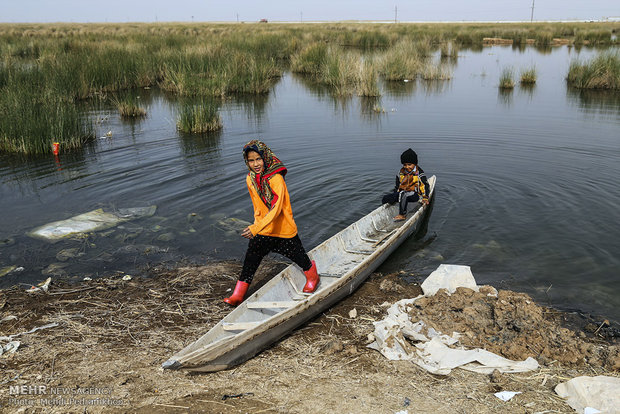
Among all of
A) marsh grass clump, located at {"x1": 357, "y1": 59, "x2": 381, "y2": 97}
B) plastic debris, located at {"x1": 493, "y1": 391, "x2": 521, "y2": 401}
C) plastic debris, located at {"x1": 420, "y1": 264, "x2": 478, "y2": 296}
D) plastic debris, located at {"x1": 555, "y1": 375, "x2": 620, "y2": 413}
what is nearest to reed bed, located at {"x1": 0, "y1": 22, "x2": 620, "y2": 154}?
marsh grass clump, located at {"x1": 357, "y1": 59, "x2": 381, "y2": 97}

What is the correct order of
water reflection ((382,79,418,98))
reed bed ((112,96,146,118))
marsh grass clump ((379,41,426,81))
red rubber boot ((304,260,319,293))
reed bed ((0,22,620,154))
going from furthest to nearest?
1. marsh grass clump ((379,41,426,81))
2. water reflection ((382,79,418,98))
3. reed bed ((112,96,146,118))
4. reed bed ((0,22,620,154))
5. red rubber boot ((304,260,319,293))

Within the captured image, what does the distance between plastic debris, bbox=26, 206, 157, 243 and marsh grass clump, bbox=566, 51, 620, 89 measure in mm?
19487

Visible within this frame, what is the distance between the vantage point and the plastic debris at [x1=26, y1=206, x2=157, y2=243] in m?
7.61

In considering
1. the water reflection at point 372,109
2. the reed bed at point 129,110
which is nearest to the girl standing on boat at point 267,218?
the water reflection at point 372,109

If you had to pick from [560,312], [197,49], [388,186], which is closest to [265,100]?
[197,49]

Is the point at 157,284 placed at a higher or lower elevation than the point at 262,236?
lower

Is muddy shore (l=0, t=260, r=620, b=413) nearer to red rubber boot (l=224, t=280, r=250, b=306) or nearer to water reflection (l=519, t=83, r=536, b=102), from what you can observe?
red rubber boot (l=224, t=280, r=250, b=306)

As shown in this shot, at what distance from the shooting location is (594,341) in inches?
195

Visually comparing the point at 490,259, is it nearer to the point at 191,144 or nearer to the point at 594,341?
the point at 594,341

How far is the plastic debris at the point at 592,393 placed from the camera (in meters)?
3.57

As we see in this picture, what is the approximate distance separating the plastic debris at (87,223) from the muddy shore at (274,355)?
6.46 ft

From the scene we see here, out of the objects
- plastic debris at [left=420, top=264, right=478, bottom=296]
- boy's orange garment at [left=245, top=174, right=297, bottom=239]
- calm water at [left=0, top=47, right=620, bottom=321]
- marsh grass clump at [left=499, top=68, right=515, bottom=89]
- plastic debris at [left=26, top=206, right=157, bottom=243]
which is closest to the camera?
boy's orange garment at [left=245, top=174, right=297, bottom=239]

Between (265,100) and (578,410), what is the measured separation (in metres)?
17.4

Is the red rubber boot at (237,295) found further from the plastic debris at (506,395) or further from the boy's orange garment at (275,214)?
the plastic debris at (506,395)
